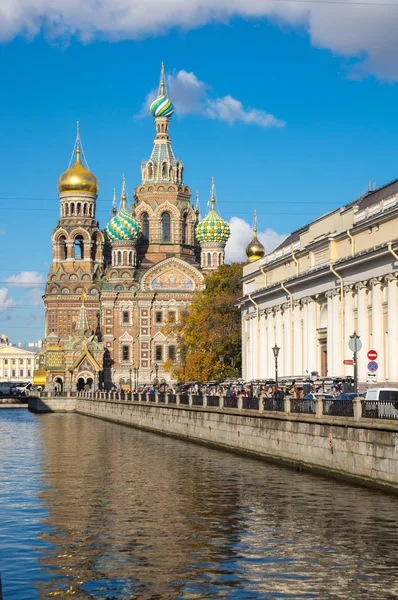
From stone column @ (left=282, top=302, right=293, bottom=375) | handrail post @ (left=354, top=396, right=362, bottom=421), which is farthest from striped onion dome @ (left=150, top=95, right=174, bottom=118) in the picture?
handrail post @ (left=354, top=396, right=362, bottom=421)

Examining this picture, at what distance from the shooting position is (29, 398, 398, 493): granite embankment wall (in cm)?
2527

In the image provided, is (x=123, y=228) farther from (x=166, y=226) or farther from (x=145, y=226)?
(x=166, y=226)

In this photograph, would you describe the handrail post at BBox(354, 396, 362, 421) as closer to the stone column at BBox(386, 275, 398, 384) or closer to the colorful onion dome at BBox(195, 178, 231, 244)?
the stone column at BBox(386, 275, 398, 384)

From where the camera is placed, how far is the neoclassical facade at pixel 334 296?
1695 inches

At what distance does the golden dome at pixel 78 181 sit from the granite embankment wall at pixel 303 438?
68.7 metres

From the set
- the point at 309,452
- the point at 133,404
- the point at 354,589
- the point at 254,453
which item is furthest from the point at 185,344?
the point at 354,589

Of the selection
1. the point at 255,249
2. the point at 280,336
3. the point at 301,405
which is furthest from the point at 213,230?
the point at 301,405

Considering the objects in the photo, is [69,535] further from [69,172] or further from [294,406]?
[69,172]

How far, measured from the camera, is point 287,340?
57.8 metres

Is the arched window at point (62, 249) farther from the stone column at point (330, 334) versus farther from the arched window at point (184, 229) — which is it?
the stone column at point (330, 334)

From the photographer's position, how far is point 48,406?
9694 cm

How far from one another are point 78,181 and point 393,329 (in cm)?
8131

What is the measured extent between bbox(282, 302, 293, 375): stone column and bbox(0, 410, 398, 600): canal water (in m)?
22.5

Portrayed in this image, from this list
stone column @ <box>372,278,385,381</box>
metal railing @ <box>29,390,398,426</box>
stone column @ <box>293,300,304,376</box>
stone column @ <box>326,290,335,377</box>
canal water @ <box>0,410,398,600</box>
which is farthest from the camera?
stone column @ <box>293,300,304,376</box>
